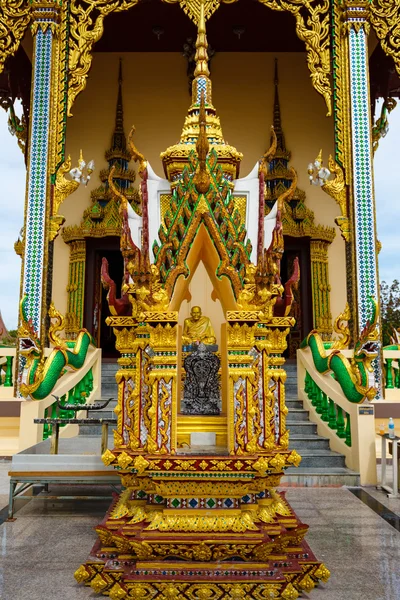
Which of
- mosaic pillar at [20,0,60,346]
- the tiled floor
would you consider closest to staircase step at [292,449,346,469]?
the tiled floor

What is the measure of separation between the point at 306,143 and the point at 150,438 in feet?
27.1

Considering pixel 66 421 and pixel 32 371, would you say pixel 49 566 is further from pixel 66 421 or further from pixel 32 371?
pixel 32 371

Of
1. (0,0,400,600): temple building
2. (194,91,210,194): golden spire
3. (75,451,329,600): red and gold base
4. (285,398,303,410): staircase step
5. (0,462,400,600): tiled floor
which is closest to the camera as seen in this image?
(75,451,329,600): red and gold base

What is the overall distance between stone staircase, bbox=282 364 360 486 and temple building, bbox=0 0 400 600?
23 millimetres

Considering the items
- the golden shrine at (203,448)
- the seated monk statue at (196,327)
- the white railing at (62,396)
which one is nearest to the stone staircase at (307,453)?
the white railing at (62,396)

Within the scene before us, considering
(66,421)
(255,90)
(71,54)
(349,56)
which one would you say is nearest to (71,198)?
(71,54)

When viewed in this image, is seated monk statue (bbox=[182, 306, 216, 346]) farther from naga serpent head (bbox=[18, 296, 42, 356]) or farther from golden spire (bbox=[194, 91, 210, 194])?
golden spire (bbox=[194, 91, 210, 194])

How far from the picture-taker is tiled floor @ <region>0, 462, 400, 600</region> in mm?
2711

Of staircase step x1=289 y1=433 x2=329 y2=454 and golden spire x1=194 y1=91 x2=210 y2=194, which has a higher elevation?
golden spire x1=194 y1=91 x2=210 y2=194

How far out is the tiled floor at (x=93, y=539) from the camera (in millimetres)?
2711

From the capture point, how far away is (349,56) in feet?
23.2

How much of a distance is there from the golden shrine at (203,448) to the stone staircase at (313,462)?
225cm

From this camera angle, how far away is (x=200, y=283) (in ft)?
28.2

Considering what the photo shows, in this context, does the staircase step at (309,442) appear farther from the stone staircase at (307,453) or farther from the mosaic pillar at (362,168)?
the mosaic pillar at (362,168)
